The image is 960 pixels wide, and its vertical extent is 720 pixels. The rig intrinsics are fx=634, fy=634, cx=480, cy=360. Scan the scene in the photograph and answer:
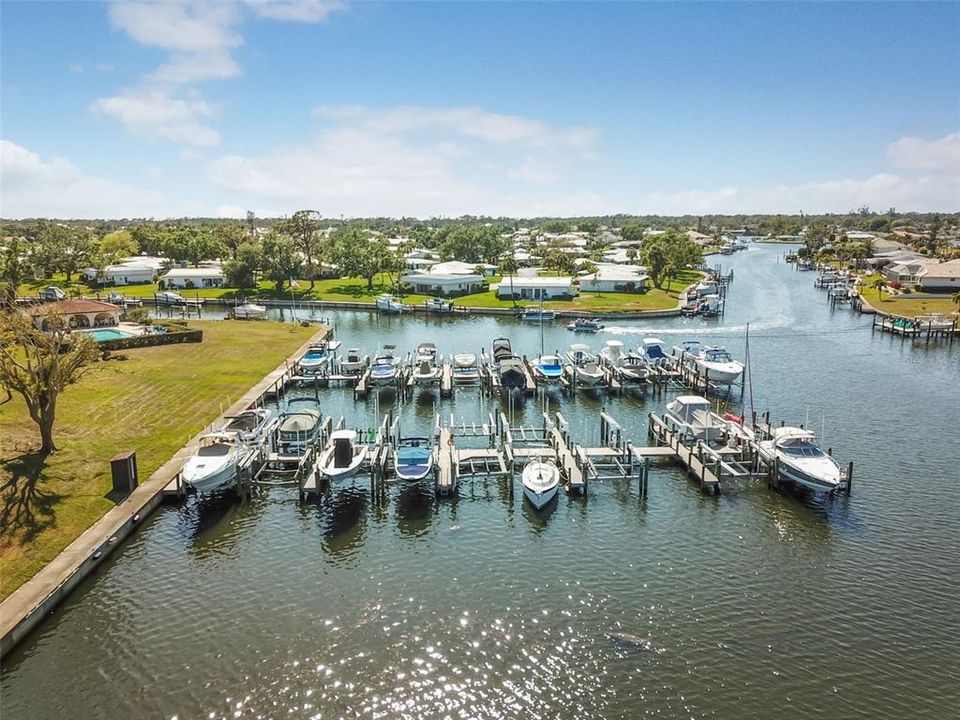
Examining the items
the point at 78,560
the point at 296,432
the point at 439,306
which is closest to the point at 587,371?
the point at 296,432

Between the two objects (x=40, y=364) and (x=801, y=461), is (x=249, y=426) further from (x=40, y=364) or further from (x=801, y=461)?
(x=801, y=461)

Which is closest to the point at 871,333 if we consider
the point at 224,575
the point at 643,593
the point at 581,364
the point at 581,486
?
the point at 581,364

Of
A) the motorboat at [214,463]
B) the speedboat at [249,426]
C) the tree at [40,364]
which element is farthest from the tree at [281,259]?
the motorboat at [214,463]

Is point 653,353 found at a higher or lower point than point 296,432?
higher

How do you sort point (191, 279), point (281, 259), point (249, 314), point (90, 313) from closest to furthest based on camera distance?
point (90, 313) → point (249, 314) → point (281, 259) → point (191, 279)

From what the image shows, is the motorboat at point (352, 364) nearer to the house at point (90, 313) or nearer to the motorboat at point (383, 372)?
the motorboat at point (383, 372)

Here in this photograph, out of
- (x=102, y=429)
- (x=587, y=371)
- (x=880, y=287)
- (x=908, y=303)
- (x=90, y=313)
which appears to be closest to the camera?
(x=102, y=429)

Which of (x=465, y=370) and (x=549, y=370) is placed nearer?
(x=549, y=370)

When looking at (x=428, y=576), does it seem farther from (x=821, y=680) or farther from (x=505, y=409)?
(x=505, y=409)
